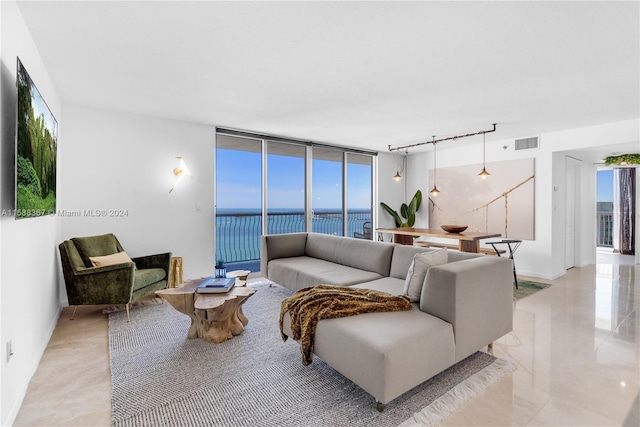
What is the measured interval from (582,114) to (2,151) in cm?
572

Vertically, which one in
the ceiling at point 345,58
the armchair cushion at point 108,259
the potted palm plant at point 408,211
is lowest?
the armchair cushion at point 108,259

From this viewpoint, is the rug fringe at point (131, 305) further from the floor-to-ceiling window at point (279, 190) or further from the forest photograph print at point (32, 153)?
the floor-to-ceiling window at point (279, 190)

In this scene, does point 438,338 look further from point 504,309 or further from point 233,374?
point 233,374

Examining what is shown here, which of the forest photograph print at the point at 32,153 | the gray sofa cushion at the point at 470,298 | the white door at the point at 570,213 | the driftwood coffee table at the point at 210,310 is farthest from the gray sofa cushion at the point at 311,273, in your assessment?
the white door at the point at 570,213

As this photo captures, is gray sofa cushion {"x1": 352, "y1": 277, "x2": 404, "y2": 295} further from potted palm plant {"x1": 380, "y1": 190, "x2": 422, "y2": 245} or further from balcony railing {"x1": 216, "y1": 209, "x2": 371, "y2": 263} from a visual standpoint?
potted palm plant {"x1": 380, "y1": 190, "x2": 422, "y2": 245}

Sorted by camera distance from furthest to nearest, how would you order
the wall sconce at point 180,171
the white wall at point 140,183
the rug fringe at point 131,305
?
the wall sconce at point 180,171
the white wall at point 140,183
the rug fringe at point 131,305

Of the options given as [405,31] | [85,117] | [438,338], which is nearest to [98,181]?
[85,117]

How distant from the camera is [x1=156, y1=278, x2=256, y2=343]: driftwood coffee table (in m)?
2.64

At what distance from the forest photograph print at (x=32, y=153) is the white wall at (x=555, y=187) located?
5969 millimetres

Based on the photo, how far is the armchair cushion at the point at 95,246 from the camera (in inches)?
134

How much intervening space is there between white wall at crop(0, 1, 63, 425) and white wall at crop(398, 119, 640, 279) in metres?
6.05

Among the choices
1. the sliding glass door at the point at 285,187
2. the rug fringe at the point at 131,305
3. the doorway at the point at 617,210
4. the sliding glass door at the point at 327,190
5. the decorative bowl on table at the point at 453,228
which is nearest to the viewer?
the rug fringe at the point at 131,305

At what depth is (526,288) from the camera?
14.7 feet

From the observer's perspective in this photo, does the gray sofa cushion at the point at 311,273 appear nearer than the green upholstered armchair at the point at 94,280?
No
